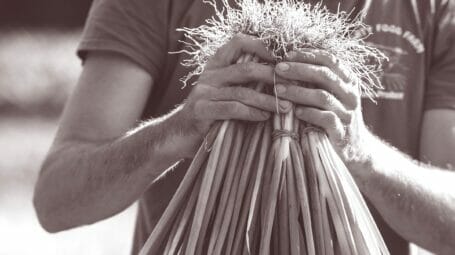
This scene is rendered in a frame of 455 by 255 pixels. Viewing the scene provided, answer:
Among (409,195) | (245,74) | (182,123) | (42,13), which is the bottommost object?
(409,195)

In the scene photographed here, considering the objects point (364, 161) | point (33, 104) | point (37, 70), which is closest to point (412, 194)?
point (364, 161)

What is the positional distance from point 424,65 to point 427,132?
0.56 feet

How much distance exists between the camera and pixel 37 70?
590cm

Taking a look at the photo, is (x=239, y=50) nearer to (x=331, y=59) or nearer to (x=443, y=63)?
(x=331, y=59)

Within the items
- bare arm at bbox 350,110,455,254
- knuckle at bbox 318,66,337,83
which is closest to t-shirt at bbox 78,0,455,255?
bare arm at bbox 350,110,455,254

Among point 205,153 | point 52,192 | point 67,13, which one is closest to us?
point 205,153

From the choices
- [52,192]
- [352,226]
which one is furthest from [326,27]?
[52,192]

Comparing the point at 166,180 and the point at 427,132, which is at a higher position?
the point at 427,132

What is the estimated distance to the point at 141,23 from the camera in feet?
6.76

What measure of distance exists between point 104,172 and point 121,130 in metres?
0.17

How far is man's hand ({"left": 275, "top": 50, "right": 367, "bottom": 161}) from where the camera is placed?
153 centimetres

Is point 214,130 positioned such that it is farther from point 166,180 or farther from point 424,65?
point 424,65

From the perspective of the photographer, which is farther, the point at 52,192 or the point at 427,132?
the point at 427,132

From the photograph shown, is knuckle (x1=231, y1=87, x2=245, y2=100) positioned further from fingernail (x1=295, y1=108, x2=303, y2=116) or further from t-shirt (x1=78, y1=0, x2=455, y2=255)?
t-shirt (x1=78, y1=0, x2=455, y2=255)
